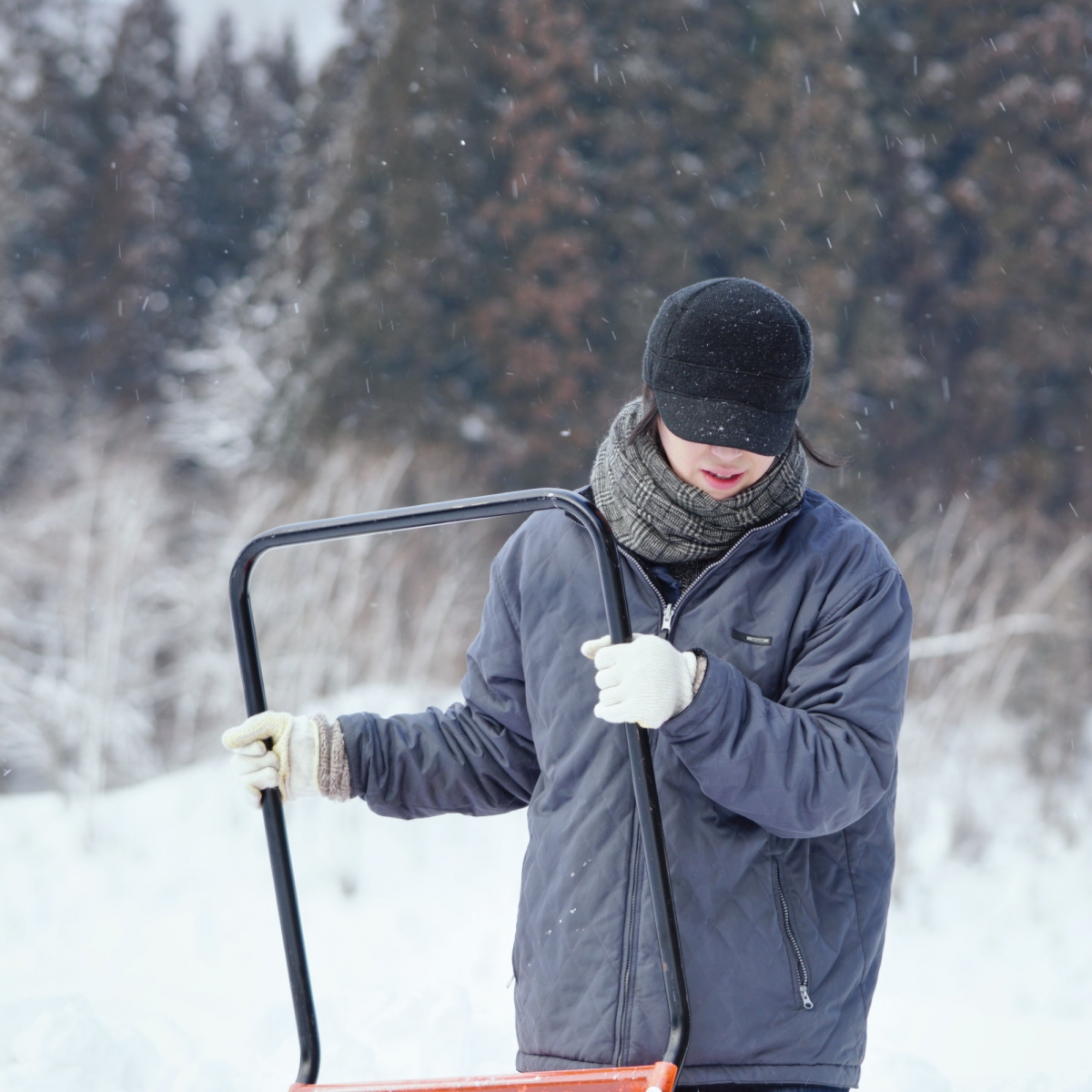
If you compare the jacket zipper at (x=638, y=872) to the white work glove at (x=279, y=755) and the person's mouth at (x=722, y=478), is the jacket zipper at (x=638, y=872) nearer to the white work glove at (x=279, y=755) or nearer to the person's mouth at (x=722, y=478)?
the person's mouth at (x=722, y=478)

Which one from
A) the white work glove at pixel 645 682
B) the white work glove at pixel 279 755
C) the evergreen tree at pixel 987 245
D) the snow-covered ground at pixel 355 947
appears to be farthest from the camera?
the evergreen tree at pixel 987 245

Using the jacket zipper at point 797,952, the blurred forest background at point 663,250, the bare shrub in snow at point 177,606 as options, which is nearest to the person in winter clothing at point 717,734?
the jacket zipper at point 797,952

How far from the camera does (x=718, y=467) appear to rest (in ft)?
5.51

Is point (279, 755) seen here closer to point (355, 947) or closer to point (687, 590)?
→ point (687, 590)

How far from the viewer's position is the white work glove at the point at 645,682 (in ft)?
4.76

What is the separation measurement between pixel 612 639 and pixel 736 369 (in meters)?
0.39

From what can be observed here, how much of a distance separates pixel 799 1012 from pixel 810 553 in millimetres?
563

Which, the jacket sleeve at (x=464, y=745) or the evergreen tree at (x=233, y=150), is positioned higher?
the evergreen tree at (x=233, y=150)

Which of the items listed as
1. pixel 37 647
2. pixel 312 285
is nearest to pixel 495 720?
pixel 37 647

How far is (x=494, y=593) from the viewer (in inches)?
76.0

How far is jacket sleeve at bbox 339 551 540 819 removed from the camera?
Result: 6.25ft

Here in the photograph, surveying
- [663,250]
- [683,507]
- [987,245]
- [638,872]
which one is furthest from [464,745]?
[987,245]

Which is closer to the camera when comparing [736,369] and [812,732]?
[812,732]

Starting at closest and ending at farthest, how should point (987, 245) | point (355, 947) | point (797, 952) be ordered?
point (797, 952) → point (355, 947) → point (987, 245)
